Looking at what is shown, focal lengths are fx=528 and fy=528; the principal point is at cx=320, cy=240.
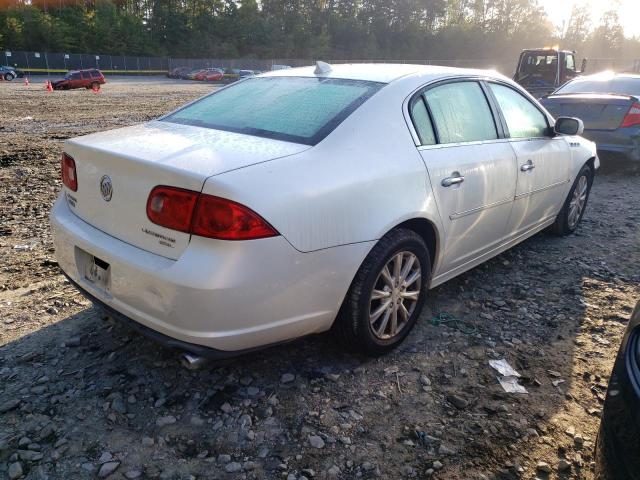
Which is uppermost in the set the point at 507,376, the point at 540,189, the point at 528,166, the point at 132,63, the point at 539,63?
the point at 132,63

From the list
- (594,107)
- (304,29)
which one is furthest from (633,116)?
(304,29)

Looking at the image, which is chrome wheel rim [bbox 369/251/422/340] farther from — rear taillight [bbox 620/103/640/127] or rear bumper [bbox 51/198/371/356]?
rear taillight [bbox 620/103/640/127]

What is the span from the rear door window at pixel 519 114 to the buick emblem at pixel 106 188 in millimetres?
2720

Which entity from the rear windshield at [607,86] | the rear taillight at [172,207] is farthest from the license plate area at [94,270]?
the rear windshield at [607,86]

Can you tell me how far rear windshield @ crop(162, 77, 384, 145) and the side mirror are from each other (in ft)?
7.23

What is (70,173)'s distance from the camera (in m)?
2.82

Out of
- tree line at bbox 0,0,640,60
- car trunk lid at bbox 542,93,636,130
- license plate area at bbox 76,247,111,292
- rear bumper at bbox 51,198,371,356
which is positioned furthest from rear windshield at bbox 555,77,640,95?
tree line at bbox 0,0,640,60

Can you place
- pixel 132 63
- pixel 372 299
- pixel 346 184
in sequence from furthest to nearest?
1. pixel 132 63
2. pixel 372 299
3. pixel 346 184

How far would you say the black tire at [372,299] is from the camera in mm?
2680

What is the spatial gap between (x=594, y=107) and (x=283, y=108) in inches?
258

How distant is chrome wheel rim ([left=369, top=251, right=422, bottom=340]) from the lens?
9.36 ft

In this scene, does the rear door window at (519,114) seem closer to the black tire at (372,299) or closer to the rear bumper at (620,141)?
the black tire at (372,299)

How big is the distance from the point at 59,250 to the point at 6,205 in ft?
10.8

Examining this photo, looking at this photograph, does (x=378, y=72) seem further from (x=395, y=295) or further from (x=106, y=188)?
(x=106, y=188)
